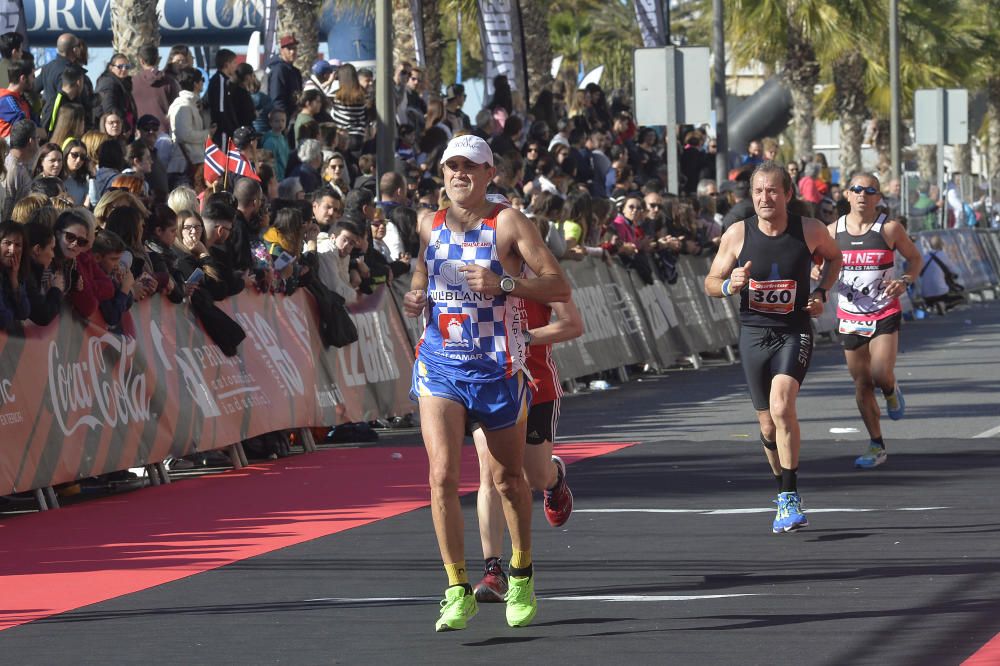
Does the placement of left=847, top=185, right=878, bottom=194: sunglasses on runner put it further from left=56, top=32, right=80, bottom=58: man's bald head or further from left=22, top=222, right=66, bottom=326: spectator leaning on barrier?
left=56, top=32, right=80, bottom=58: man's bald head

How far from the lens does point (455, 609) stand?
759cm

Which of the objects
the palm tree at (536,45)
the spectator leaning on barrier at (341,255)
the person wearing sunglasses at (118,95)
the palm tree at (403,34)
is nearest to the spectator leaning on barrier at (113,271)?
the spectator leaning on barrier at (341,255)

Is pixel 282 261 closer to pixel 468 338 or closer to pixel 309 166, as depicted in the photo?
pixel 309 166

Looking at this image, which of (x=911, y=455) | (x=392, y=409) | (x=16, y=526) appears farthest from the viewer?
(x=392, y=409)

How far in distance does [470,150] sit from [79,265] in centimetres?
521

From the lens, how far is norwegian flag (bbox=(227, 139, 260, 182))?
16.6 meters

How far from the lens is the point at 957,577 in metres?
8.71

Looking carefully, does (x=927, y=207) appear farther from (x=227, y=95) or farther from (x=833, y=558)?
(x=833, y=558)

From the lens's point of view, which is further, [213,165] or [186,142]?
[186,142]

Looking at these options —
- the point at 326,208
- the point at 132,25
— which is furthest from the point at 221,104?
the point at 132,25

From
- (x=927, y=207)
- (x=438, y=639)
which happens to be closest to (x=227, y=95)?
(x=438, y=639)

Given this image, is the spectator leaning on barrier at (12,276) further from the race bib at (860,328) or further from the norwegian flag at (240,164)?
the race bib at (860,328)

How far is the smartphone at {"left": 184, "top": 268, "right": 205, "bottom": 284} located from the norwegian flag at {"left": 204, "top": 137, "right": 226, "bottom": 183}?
333 centimetres

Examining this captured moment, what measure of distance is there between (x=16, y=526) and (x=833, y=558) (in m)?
4.64
